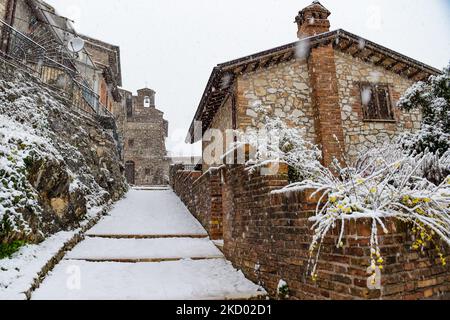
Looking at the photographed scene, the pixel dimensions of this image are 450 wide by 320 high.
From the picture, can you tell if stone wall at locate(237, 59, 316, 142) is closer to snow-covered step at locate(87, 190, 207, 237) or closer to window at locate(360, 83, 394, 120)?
window at locate(360, 83, 394, 120)

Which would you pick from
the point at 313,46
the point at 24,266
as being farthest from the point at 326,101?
the point at 24,266

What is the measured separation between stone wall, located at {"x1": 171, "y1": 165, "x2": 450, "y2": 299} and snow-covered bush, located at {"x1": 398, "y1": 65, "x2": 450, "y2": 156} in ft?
12.7

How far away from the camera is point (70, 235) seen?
5.21 meters

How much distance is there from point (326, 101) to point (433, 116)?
2641mm

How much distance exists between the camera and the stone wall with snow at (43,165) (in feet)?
14.1

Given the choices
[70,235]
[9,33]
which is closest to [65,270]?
[70,235]

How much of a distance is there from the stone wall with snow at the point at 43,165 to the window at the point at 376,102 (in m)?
8.28

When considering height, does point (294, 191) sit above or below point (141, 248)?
above

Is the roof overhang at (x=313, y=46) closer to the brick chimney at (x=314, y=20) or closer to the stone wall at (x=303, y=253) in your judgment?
the brick chimney at (x=314, y=20)

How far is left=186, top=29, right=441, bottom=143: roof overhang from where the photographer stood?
802 centimetres

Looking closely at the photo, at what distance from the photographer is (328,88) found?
833 centimetres
